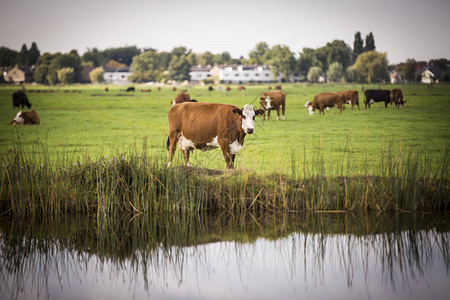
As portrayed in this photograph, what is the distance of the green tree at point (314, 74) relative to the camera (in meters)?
51.1

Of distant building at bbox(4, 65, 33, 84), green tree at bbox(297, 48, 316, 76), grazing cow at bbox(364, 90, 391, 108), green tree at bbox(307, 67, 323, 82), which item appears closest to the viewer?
grazing cow at bbox(364, 90, 391, 108)

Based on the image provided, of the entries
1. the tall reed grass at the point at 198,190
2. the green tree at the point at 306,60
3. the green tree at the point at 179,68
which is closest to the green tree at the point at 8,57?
the green tree at the point at 306,60

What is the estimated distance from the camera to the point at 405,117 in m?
24.7

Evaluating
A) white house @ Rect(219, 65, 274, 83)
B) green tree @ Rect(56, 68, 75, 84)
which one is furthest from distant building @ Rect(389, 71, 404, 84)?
white house @ Rect(219, 65, 274, 83)

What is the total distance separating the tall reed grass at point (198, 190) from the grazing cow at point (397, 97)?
23955mm

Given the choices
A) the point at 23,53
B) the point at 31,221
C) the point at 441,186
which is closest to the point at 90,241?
the point at 31,221

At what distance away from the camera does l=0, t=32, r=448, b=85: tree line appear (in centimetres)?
3816

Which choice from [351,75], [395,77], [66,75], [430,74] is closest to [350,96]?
[395,77]

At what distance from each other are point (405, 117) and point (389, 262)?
19366 millimetres

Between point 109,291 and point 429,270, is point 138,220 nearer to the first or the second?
point 109,291

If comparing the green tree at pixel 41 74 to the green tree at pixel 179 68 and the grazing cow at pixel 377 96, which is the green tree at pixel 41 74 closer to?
the green tree at pixel 179 68

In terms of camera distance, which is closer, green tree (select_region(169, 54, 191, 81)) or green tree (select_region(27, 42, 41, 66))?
green tree (select_region(27, 42, 41, 66))

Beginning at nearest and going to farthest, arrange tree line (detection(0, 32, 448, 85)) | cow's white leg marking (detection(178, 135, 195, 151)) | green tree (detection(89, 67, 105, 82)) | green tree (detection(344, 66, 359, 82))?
cow's white leg marking (detection(178, 135, 195, 151))
tree line (detection(0, 32, 448, 85))
green tree (detection(344, 66, 359, 82))
green tree (detection(89, 67, 105, 82))

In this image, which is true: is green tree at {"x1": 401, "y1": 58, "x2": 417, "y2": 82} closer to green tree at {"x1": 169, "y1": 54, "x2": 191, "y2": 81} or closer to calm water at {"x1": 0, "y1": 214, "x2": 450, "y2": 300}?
calm water at {"x1": 0, "y1": 214, "x2": 450, "y2": 300}
